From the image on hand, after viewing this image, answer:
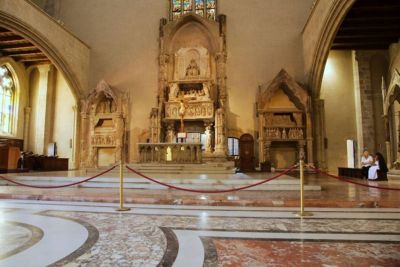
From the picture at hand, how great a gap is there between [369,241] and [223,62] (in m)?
13.3

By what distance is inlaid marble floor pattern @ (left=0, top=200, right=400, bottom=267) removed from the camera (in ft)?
7.22

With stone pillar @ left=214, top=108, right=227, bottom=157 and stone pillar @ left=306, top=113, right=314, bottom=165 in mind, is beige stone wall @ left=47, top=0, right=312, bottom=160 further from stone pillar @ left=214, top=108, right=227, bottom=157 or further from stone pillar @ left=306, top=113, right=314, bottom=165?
stone pillar @ left=306, top=113, right=314, bottom=165

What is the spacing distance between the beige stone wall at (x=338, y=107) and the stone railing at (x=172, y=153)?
802 centimetres

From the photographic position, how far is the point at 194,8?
16.3 meters

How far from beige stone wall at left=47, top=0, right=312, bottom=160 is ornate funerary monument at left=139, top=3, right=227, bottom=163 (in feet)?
1.93

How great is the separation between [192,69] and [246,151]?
507 cm

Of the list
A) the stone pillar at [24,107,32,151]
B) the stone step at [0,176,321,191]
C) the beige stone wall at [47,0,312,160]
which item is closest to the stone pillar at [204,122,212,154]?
the beige stone wall at [47,0,312,160]

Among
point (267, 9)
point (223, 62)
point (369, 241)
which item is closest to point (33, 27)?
point (223, 62)

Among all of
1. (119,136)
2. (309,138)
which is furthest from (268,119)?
(119,136)

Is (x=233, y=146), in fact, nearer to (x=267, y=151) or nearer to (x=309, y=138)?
(x=267, y=151)

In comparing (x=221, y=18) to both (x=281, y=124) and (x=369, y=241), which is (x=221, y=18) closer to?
(x=281, y=124)

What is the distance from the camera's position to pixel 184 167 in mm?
9648

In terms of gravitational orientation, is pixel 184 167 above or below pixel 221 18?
below

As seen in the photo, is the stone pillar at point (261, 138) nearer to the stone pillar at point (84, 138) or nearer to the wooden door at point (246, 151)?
the wooden door at point (246, 151)
